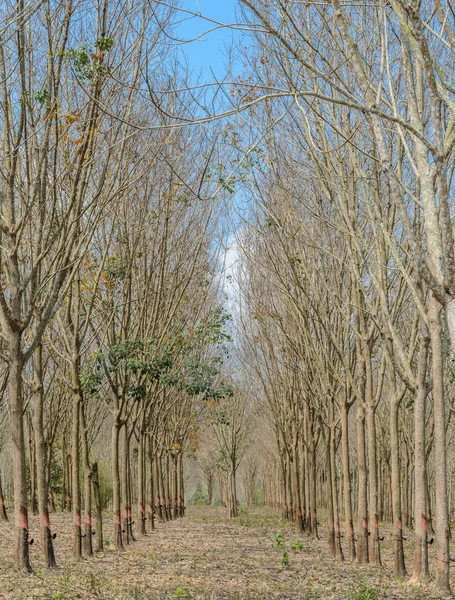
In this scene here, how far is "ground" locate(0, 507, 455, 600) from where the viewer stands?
27.8 ft

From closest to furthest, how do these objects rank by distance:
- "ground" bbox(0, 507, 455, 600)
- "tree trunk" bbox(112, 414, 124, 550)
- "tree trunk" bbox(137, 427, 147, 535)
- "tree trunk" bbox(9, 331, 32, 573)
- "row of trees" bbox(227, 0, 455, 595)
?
"row of trees" bbox(227, 0, 455, 595), "ground" bbox(0, 507, 455, 600), "tree trunk" bbox(9, 331, 32, 573), "tree trunk" bbox(112, 414, 124, 550), "tree trunk" bbox(137, 427, 147, 535)

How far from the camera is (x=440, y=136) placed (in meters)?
6.07

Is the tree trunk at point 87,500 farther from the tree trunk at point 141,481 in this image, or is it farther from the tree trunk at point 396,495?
the tree trunk at point 141,481

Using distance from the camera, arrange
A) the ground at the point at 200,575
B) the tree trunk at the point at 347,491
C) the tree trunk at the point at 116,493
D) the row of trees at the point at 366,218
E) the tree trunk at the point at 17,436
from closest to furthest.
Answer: the row of trees at the point at 366,218 → the ground at the point at 200,575 → the tree trunk at the point at 17,436 → the tree trunk at the point at 347,491 → the tree trunk at the point at 116,493

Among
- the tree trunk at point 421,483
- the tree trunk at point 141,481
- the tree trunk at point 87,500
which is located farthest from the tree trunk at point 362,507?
the tree trunk at point 141,481

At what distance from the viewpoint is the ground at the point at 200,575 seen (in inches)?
334

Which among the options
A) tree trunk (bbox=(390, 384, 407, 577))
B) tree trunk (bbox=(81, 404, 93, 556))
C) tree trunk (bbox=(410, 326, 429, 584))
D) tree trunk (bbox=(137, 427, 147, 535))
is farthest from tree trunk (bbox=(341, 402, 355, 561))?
tree trunk (bbox=(137, 427, 147, 535))

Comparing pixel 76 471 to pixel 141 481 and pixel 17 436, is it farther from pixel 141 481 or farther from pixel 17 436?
pixel 141 481

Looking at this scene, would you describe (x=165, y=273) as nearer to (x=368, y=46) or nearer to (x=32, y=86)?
(x=32, y=86)

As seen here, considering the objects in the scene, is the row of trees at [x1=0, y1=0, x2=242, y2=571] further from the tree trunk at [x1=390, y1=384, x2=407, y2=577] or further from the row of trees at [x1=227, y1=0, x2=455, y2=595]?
the tree trunk at [x1=390, y1=384, x2=407, y2=577]

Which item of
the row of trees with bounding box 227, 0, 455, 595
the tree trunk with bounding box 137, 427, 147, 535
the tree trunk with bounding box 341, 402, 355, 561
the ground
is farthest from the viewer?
the tree trunk with bounding box 137, 427, 147, 535

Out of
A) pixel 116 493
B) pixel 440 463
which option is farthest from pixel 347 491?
pixel 440 463

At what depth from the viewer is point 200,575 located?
10.7 m

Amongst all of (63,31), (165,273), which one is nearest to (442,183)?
(63,31)
